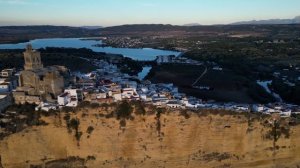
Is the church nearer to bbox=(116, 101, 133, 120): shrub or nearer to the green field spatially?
bbox=(116, 101, 133, 120): shrub

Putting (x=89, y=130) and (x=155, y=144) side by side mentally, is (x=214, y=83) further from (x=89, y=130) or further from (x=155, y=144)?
(x=89, y=130)

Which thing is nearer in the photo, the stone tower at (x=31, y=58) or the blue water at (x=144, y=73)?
the stone tower at (x=31, y=58)

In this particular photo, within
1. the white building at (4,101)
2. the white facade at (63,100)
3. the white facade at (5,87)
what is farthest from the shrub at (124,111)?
the white facade at (5,87)

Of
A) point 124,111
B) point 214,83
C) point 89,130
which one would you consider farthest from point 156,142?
point 214,83

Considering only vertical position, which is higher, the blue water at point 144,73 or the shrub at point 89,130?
the shrub at point 89,130

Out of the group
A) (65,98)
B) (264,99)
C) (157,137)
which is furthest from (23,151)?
(264,99)

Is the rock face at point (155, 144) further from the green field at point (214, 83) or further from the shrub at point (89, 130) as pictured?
the green field at point (214, 83)

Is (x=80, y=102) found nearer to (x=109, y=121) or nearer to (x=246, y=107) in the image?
(x=109, y=121)

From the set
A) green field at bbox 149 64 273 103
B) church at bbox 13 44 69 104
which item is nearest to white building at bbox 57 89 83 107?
church at bbox 13 44 69 104
